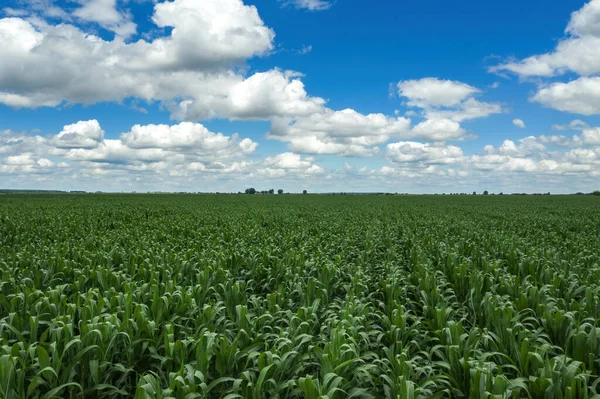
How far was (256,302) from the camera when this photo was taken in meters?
6.89

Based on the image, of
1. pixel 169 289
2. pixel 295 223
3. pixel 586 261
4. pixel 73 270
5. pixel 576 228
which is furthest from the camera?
pixel 295 223

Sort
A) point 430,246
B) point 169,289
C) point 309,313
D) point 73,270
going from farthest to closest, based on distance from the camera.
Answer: point 430,246, point 73,270, point 169,289, point 309,313

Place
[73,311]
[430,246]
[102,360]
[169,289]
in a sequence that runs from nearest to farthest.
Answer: [102,360] → [73,311] → [169,289] → [430,246]

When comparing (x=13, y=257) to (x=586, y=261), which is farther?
(x=586, y=261)

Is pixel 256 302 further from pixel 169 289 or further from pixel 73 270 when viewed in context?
pixel 73 270

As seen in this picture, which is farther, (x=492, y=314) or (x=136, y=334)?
(x=492, y=314)

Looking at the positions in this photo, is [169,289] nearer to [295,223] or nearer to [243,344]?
[243,344]

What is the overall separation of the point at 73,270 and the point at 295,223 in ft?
49.6

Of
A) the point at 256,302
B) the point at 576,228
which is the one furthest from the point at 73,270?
the point at 576,228

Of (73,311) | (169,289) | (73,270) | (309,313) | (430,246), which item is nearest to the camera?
(73,311)

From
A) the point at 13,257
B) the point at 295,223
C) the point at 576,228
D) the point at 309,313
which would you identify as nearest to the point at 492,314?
the point at 309,313

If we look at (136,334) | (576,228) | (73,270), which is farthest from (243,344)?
(576,228)

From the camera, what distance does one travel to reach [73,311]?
5633 mm

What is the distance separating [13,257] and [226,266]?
5.39 meters
